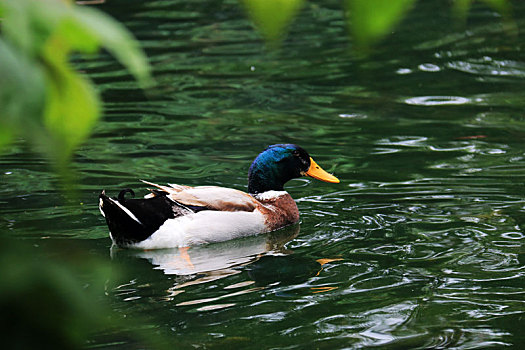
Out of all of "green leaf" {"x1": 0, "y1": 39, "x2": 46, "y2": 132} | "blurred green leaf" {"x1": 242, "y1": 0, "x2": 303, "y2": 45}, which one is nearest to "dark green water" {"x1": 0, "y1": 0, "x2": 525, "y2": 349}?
"green leaf" {"x1": 0, "y1": 39, "x2": 46, "y2": 132}

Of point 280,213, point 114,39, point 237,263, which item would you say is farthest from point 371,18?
point 280,213

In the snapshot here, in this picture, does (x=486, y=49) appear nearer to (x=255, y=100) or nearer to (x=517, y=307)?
(x=255, y=100)

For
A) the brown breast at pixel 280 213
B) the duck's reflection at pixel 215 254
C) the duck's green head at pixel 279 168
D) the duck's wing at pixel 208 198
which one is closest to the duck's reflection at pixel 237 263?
the duck's reflection at pixel 215 254

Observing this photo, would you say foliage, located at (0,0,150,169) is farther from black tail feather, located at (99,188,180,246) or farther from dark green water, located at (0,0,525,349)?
black tail feather, located at (99,188,180,246)

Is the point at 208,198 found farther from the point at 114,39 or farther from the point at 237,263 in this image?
the point at 114,39

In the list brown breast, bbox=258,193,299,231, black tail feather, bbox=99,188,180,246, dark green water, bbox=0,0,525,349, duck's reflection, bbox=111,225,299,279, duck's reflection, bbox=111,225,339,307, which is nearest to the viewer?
dark green water, bbox=0,0,525,349

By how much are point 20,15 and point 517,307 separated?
4861 mm

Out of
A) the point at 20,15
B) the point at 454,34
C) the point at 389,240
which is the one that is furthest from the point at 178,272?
the point at 454,34

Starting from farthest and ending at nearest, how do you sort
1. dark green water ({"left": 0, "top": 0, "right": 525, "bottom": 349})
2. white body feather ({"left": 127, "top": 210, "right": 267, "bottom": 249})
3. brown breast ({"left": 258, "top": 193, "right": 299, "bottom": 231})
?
brown breast ({"left": 258, "top": 193, "right": 299, "bottom": 231})
white body feather ({"left": 127, "top": 210, "right": 267, "bottom": 249})
dark green water ({"left": 0, "top": 0, "right": 525, "bottom": 349})

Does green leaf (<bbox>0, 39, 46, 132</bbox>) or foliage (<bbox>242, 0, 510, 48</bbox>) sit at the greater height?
foliage (<bbox>242, 0, 510, 48</bbox>)

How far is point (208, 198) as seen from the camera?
22.9 ft

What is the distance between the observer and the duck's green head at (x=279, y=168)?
7746 millimetres

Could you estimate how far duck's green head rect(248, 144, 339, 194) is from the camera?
305 inches

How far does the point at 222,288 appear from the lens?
5.58 m
